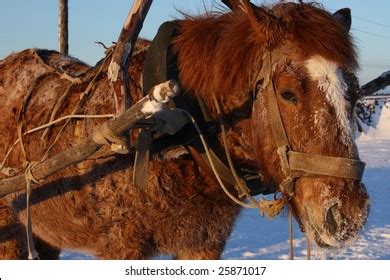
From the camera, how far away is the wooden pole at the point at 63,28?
723 cm

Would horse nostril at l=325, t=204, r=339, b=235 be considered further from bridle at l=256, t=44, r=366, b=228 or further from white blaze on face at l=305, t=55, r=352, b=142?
white blaze on face at l=305, t=55, r=352, b=142

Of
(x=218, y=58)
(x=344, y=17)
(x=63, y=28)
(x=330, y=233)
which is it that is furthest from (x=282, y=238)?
(x=330, y=233)

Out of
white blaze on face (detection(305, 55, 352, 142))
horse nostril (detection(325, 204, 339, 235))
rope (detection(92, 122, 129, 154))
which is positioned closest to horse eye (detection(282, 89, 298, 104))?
white blaze on face (detection(305, 55, 352, 142))

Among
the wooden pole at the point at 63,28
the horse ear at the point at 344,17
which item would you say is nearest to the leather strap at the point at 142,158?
the horse ear at the point at 344,17

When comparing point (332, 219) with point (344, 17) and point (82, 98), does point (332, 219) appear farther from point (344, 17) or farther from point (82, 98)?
point (82, 98)

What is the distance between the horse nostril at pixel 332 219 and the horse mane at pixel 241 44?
0.67 meters

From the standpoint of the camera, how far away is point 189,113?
2.78 m

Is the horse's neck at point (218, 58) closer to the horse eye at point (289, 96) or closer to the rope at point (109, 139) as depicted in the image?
the horse eye at point (289, 96)

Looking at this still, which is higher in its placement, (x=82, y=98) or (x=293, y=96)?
(x=293, y=96)

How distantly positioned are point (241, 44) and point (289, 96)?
1.36 feet

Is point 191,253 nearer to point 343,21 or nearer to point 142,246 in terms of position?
point 142,246

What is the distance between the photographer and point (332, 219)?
228 cm

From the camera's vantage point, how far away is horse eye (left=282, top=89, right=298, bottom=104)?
2402 mm
